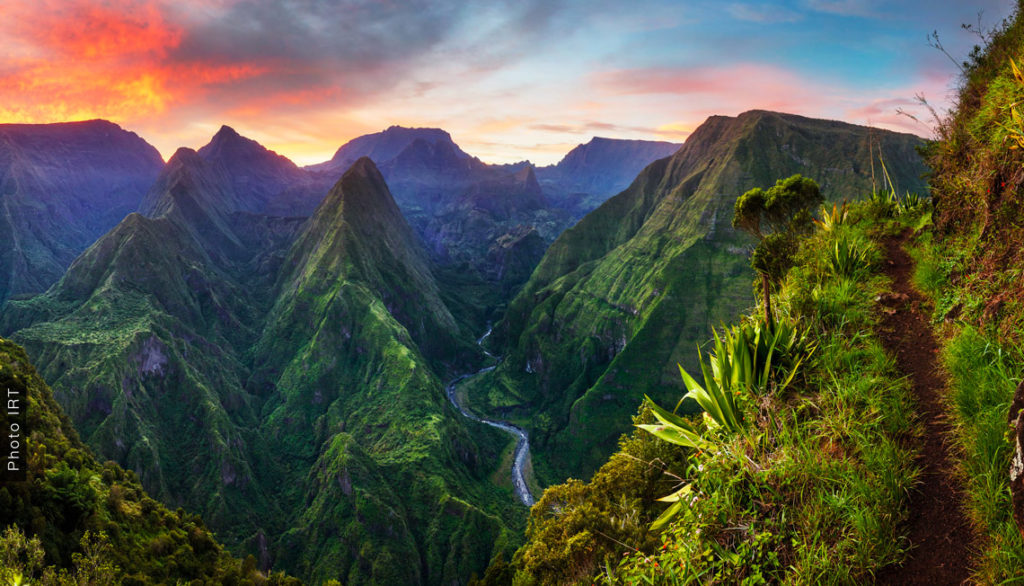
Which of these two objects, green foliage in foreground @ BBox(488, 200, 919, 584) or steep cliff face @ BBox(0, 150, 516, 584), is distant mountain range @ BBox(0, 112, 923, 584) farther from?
green foliage in foreground @ BBox(488, 200, 919, 584)

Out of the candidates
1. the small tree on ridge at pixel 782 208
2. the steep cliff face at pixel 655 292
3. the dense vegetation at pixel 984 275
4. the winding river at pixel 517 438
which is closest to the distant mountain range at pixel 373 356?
the steep cliff face at pixel 655 292

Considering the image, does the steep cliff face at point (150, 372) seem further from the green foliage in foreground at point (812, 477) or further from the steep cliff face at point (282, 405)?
the green foliage in foreground at point (812, 477)

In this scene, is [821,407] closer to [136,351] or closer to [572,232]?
[136,351]

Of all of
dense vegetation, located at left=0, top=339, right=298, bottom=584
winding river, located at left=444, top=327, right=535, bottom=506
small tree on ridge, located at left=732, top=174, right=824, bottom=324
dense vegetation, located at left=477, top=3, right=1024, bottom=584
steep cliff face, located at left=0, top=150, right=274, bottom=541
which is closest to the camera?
dense vegetation, located at left=477, top=3, right=1024, bottom=584

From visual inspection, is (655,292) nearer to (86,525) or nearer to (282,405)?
(282,405)

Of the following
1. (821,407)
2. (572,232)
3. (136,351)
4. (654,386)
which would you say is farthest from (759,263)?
(572,232)

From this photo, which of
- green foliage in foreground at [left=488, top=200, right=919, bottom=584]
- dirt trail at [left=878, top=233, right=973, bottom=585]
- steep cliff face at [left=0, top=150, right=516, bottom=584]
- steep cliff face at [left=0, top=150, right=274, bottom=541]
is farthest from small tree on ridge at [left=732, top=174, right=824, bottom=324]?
steep cliff face at [left=0, top=150, right=274, bottom=541]
